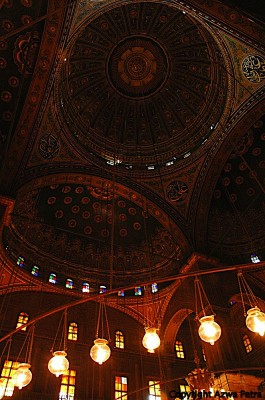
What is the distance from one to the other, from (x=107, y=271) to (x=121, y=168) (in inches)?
161

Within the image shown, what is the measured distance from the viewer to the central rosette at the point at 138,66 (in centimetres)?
1190

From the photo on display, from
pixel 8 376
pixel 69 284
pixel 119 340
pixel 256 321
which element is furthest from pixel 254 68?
pixel 8 376

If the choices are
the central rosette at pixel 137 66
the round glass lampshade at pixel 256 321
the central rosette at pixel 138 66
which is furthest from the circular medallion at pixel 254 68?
the round glass lampshade at pixel 256 321

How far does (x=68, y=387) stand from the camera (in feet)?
34.5

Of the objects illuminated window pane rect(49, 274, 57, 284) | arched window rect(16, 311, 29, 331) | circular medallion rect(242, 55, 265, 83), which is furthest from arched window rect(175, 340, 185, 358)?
circular medallion rect(242, 55, 265, 83)

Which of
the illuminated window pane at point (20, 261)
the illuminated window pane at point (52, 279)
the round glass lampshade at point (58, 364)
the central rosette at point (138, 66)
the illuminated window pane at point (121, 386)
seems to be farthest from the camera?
the illuminated window pane at point (52, 279)

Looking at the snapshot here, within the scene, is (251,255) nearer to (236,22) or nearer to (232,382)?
(232,382)

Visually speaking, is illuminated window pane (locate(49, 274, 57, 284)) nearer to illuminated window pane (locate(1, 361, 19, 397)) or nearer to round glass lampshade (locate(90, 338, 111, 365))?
illuminated window pane (locate(1, 361, 19, 397))

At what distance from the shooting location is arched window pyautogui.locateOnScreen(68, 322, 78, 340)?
38.3ft

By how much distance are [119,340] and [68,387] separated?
240 centimetres

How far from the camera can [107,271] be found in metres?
13.6

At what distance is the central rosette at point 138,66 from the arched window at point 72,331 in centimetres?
832

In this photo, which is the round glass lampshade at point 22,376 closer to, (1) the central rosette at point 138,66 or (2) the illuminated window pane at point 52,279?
(2) the illuminated window pane at point 52,279

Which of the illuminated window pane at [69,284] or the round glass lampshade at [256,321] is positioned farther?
the illuminated window pane at [69,284]
